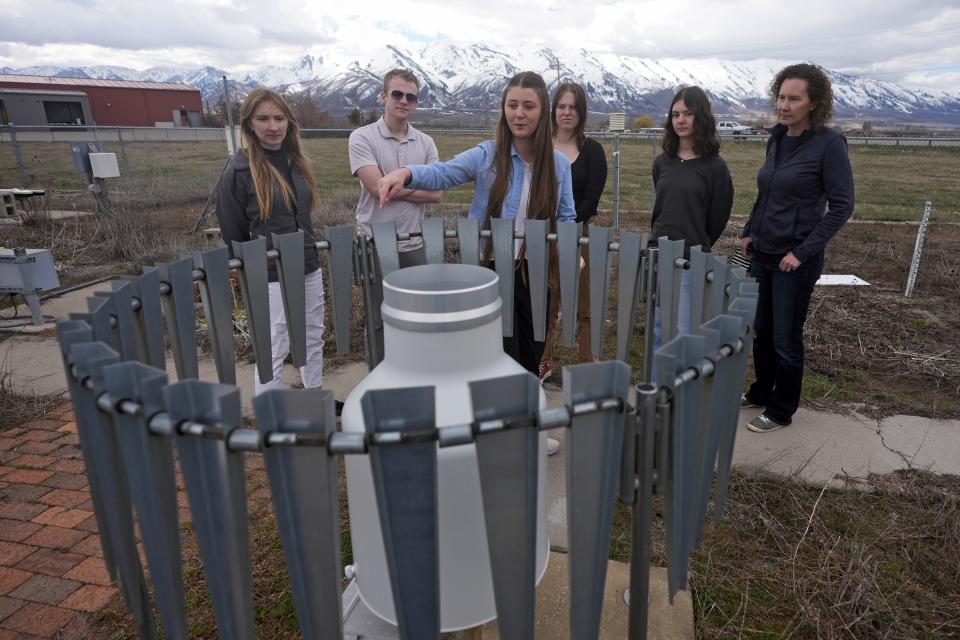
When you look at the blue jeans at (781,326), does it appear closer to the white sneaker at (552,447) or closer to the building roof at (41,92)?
the white sneaker at (552,447)

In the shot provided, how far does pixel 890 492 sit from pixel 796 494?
1.53 feet

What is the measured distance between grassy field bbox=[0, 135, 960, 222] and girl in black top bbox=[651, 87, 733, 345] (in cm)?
608

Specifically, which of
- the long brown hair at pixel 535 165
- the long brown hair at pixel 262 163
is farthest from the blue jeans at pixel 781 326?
the long brown hair at pixel 262 163

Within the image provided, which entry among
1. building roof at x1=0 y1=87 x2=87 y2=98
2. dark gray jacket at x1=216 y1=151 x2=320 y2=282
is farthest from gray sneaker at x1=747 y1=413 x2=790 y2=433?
building roof at x1=0 y1=87 x2=87 y2=98

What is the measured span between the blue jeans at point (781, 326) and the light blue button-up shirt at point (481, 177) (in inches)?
50.6

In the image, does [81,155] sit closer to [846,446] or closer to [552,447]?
[552,447]

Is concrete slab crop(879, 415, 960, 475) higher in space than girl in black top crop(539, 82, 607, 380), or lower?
lower

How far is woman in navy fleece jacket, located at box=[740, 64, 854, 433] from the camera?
3104 millimetres

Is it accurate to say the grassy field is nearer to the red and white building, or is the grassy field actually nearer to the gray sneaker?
the gray sneaker

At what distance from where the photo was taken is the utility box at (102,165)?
29.9ft

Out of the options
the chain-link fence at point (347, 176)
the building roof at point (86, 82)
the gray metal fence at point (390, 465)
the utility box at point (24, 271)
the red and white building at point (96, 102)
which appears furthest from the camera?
the building roof at point (86, 82)

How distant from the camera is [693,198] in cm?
349

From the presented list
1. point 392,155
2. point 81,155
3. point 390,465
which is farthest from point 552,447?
A: point 81,155

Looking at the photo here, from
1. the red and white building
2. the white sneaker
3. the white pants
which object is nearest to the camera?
the white pants
